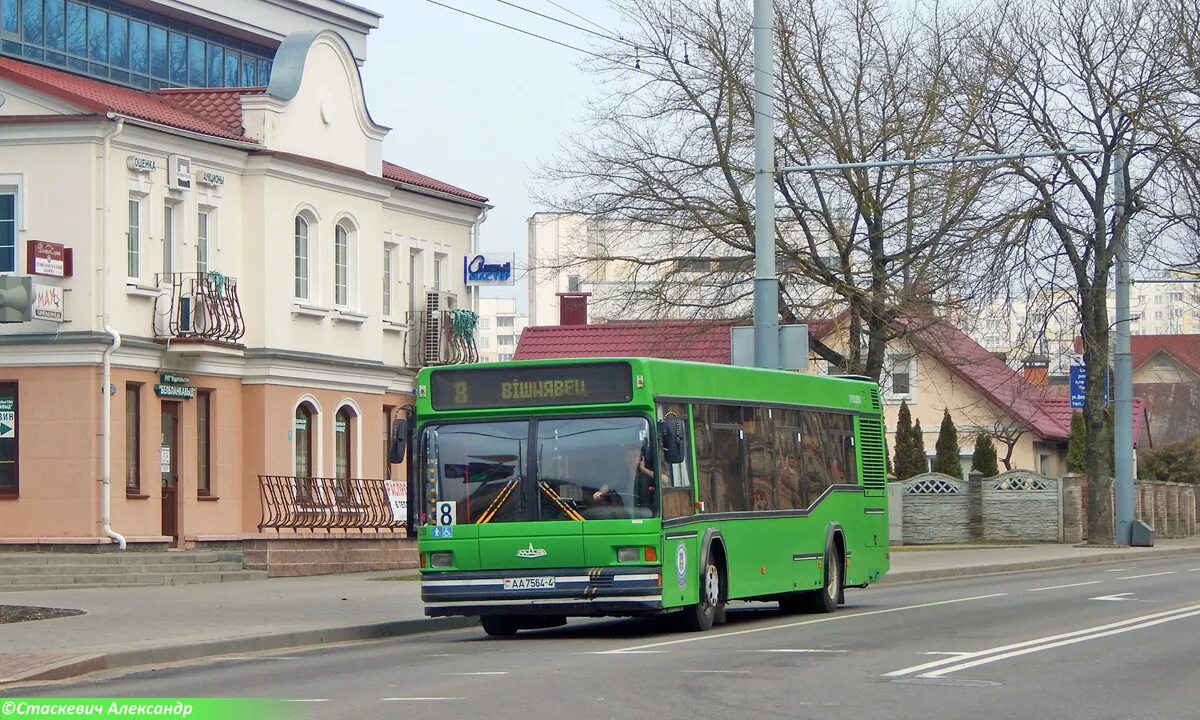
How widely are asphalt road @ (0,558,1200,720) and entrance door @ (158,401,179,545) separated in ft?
36.3

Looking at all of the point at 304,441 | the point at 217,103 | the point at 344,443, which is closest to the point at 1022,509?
the point at 344,443

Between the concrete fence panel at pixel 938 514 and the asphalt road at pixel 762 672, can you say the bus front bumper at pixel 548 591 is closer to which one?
the asphalt road at pixel 762 672

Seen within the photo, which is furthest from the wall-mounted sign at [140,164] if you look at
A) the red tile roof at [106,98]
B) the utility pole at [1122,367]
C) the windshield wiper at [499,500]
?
the utility pole at [1122,367]

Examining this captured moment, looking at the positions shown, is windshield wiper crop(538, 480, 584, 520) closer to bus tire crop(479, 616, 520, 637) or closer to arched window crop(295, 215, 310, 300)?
bus tire crop(479, 616, 520, 637)

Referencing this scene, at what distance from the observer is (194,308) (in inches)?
1216

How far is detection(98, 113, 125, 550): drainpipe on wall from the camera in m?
28.9

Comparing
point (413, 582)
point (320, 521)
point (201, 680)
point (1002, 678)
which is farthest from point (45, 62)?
point (1002, 678)

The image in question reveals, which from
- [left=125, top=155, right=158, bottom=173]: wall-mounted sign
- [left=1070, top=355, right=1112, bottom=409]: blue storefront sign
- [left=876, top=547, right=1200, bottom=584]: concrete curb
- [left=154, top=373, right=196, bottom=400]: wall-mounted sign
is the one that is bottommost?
[left=876, top=547, right=1200, bottom=584]: concrete curb

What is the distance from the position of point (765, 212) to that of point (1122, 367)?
18434 mm

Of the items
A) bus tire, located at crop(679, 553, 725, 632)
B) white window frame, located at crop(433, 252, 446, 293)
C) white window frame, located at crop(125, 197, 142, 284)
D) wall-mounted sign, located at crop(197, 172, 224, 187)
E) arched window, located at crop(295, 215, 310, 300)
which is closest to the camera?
bus tire, located at crop(679, 553, 725, 632)

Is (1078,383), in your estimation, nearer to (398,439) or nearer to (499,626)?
(499,626)

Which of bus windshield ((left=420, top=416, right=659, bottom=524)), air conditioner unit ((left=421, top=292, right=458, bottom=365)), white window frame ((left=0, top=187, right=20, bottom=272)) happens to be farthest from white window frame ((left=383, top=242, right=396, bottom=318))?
bus windshield ((left=420, top=416, right=659, bottom=524))

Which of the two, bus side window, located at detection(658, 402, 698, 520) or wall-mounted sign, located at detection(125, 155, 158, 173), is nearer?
bus side window, located at detection(658, 402, 698, 520)

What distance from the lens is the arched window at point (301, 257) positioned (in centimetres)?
3400
